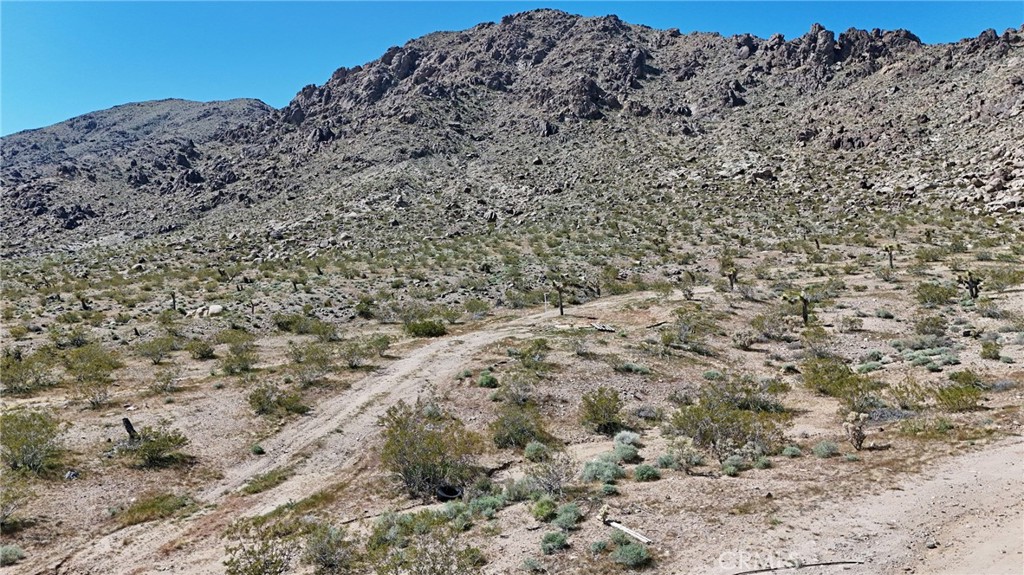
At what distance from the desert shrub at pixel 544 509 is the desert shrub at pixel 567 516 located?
12 centimetres

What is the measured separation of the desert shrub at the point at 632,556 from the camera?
28.1 feet

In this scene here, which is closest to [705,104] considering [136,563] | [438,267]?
[438,267]

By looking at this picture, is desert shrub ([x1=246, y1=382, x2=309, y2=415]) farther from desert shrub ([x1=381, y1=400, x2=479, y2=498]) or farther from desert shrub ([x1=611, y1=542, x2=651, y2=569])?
desert shrub ([x1=611, y1=542, x2=651, y2=569])

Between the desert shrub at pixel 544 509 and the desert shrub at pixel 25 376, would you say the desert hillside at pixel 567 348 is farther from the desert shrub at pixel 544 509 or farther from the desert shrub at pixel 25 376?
the desert shrub at pixel 544 509

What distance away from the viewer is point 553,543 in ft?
30.4

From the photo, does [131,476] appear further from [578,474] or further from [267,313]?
[267,313]

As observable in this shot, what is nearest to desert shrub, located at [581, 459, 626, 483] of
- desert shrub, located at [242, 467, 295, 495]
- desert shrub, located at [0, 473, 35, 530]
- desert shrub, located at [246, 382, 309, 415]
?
A: desert shrub, located at [242, 467, 295, 495]

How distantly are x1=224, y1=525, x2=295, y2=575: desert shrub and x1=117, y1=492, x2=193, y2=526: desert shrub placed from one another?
285 cm

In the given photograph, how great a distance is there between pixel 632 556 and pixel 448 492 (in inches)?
204

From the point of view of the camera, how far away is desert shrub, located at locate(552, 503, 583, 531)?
9844 millimetres

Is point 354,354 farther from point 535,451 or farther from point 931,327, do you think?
point 931,327

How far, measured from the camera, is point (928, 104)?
2457 inches

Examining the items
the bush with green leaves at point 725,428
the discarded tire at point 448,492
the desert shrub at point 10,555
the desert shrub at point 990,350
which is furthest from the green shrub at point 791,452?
the desert shrub at point 10,555

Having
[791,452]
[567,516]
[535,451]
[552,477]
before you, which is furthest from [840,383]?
[567,516]
